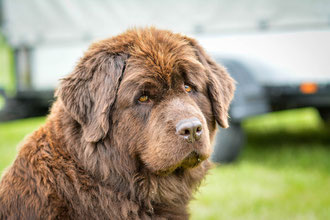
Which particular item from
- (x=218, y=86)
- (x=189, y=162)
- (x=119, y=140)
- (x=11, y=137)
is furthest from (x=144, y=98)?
(x=11, y=137)

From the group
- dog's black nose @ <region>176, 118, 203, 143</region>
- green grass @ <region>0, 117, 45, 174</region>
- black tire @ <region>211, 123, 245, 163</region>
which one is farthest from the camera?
green grass @ <region>0, 117, 45, 174</region>

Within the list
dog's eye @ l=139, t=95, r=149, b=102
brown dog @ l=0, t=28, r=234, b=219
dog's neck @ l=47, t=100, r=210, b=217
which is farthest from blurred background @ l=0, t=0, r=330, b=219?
dog's eye @ l=139, t=95, r=149, b=102

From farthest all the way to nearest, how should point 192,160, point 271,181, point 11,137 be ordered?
point 11,137 → point 271,181 → point 192,160

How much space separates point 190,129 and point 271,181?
12.1 ft

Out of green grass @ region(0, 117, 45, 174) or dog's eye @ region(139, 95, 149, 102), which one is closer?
dog's eye @ region(139, 95, 149, 102)

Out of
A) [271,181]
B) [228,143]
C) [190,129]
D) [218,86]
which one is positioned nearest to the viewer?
[190,129]

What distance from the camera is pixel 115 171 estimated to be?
129 inches

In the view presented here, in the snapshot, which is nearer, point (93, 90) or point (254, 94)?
point (93, 90)

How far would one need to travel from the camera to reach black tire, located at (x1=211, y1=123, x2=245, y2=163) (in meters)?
6.67

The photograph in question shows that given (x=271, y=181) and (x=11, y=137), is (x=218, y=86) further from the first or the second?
(x=11, y=137)

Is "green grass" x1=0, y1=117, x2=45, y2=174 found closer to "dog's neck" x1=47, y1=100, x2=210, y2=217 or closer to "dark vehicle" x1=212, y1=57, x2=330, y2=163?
"dark vehicle" x1=212, y1=57, x2=330, y2=163

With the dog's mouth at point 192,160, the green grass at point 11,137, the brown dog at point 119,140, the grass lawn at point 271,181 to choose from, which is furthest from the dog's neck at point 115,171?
the green grass at point 11,137

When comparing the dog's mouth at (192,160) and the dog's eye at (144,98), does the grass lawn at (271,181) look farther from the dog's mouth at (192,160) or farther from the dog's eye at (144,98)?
the dog's eye at (144,98)

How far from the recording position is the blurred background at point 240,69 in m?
5.93
